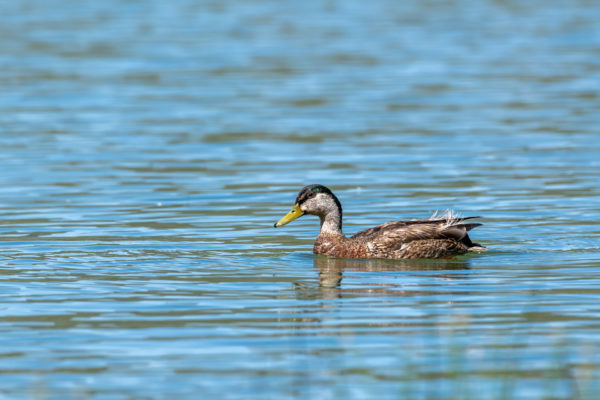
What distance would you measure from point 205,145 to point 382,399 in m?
15.7

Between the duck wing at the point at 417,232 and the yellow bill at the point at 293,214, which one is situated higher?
the yellow bill at the point at 293,214

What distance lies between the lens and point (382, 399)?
835cm

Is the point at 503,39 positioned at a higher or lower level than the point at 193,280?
higher

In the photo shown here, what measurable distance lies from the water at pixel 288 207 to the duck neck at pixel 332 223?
0.51 m

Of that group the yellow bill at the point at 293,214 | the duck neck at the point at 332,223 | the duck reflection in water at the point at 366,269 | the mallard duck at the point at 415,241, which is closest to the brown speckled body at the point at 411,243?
the mallard duck at the point at 415,241

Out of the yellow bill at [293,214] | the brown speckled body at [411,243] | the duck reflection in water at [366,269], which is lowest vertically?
the duck reflection in water at [366,269]

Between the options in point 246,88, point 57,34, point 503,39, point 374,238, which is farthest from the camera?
→ point 57,34

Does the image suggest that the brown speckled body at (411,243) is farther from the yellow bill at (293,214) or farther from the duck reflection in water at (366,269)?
the yellow bill at (293,214)

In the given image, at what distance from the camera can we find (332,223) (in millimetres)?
15266

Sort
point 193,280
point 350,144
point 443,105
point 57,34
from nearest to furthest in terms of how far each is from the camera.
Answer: point 193,280 → point 350,144 → point 443,105 → point 57,34

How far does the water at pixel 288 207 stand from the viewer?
940 cm

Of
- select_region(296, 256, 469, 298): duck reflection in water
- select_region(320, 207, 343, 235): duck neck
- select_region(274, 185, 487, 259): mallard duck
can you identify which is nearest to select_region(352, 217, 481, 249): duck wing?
select_region(274, 185, 487, 259): mallard duck

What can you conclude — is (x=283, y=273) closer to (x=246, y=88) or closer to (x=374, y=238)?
(x=374, y=238)

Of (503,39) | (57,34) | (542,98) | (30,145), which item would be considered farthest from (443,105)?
(57,34)
